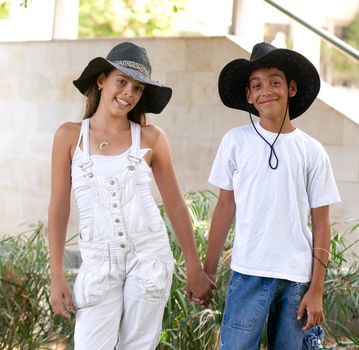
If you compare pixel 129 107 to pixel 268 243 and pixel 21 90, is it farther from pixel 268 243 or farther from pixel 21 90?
pixel 21 90

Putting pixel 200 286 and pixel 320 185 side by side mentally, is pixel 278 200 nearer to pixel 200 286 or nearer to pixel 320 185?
pixel 320 185

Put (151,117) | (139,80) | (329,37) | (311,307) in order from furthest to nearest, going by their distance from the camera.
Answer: (151,117) → (329,37) → (139,80) → (311,307)

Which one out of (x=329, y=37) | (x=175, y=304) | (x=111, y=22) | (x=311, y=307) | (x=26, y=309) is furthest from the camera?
(x=111, y=22)

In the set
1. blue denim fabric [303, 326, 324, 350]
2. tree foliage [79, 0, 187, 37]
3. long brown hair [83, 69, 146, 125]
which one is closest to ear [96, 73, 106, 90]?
long brown hair [83, 69, 146, 125]

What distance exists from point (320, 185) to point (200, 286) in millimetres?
635

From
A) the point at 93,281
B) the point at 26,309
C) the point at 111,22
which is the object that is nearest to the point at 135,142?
the point at 93,281

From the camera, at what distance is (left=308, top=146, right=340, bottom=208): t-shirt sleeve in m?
3.88

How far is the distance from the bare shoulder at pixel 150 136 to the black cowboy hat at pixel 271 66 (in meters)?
0.35

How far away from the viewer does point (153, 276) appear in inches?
150

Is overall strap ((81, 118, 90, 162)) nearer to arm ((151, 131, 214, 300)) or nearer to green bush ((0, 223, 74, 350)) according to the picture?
arm ((151, 131, 214, 300))

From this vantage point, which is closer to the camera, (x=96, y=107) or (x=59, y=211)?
(x=59, y=211)

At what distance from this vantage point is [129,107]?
397 centimetres

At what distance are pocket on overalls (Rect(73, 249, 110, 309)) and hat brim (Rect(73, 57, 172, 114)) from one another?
0.69 meters

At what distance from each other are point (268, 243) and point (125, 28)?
15464 mm
